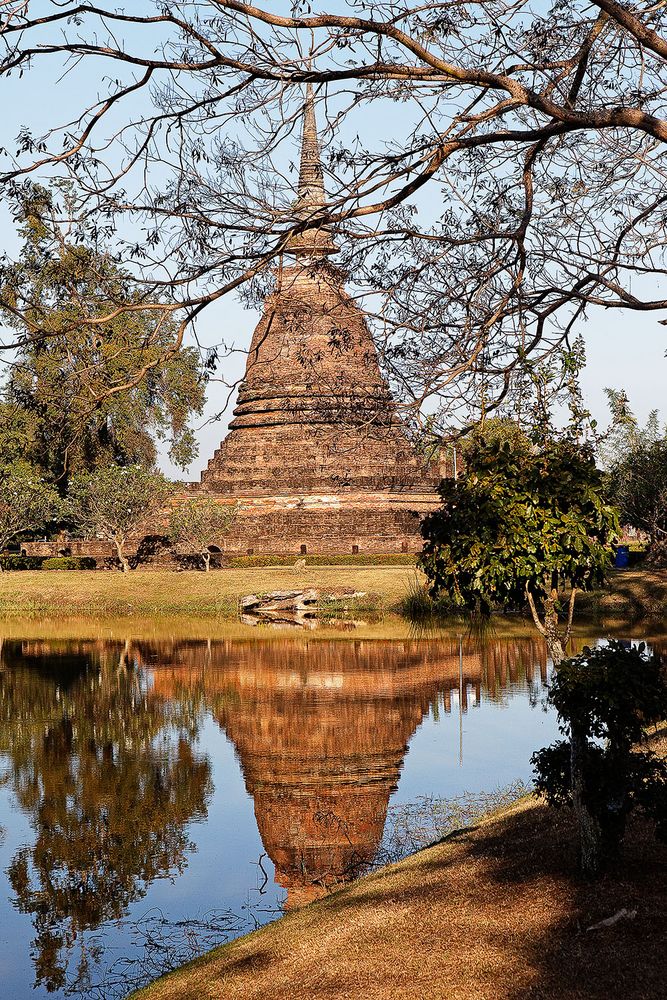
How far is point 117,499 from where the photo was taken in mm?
36531

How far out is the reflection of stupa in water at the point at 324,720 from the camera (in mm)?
9102

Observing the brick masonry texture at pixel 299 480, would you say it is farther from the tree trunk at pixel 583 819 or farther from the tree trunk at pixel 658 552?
the tree trunk at pixel 583 819

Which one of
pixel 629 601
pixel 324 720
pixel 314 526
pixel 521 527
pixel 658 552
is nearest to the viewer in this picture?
pixel 521 527

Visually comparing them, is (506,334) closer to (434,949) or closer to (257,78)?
(257,78)

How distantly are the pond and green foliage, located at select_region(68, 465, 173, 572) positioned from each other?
16.6 meters

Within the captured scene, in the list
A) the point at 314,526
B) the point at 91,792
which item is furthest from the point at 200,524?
the point at 91,792

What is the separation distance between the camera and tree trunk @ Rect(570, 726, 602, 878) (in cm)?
615

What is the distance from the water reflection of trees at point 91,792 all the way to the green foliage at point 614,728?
329 cm

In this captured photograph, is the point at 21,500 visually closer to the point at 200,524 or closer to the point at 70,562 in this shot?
the point at 70,562

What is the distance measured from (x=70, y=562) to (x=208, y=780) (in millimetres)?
29722

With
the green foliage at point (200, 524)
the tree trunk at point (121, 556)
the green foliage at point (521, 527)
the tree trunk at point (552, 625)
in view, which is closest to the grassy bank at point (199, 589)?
the tree trunk at point (121, 556)

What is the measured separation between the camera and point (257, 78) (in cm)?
684

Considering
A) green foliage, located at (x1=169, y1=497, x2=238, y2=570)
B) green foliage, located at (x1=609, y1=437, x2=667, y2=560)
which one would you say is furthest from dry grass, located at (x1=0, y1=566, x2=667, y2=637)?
green foliage, located at (x1=609, y1=437, x2=667, y2=560)

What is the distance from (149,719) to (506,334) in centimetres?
802
